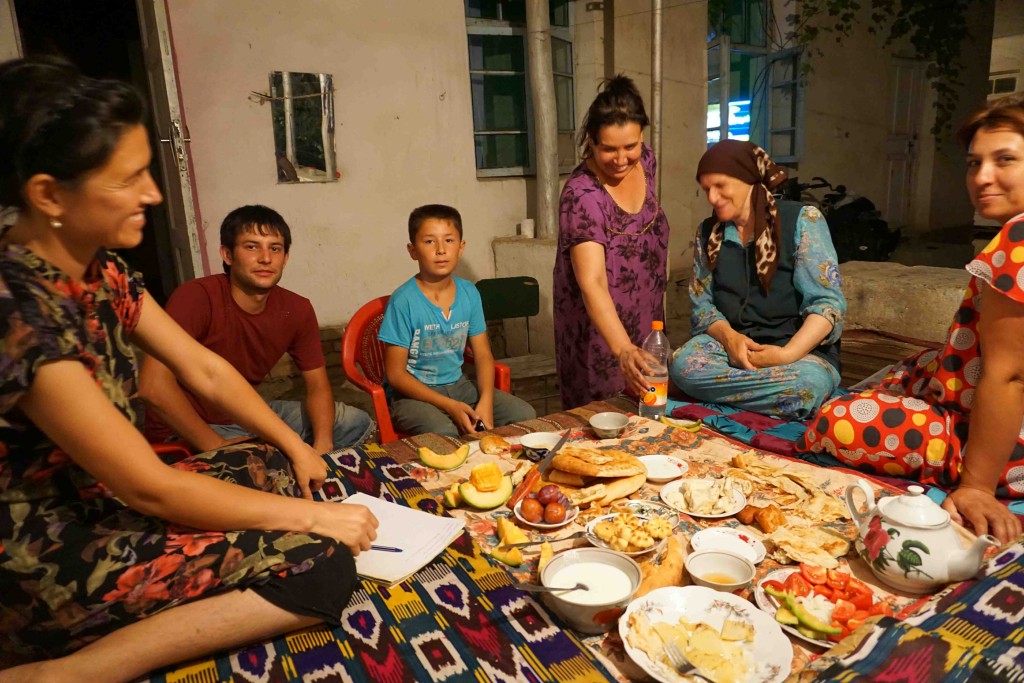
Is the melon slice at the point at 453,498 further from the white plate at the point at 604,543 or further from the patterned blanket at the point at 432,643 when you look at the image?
the white plate at the point at 604,543

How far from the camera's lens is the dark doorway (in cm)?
666

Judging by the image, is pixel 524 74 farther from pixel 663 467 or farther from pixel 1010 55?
pixel 663 467

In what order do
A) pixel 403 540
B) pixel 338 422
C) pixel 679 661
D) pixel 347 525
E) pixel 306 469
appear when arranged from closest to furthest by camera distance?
pixel 679 661
pixel 347 525
pixel 403 540
pixel 306 469
pixel 338 422

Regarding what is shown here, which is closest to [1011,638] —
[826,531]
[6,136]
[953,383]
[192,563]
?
[826,531]

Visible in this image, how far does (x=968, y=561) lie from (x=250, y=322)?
2524 millimetres

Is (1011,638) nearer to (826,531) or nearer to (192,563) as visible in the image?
(826,531)

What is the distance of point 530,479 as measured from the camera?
1.83 meters

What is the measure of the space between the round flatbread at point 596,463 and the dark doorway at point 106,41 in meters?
5.87

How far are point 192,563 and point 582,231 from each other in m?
1.96

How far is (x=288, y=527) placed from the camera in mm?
1462

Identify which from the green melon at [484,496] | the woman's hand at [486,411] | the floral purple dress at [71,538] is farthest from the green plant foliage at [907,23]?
the floral purple dress at [71,538]

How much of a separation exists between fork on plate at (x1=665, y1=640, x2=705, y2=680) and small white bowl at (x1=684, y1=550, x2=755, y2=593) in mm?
198

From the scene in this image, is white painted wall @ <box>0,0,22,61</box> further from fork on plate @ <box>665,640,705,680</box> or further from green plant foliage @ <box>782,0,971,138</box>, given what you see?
green plant foliage @ <box>782,0,971,138</box>

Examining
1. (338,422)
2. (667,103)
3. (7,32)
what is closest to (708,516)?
(338,422)
